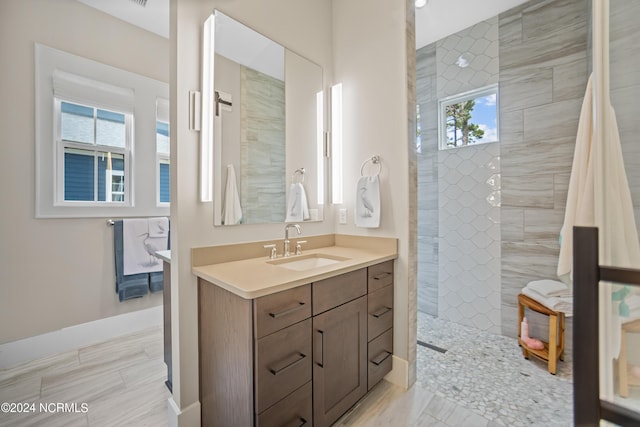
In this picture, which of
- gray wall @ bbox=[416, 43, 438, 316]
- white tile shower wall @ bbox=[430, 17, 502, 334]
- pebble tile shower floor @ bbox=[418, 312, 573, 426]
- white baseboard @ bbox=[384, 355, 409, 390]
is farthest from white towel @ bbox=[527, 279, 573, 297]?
white baseboard @ bbox=[384, 355, 409, 390]

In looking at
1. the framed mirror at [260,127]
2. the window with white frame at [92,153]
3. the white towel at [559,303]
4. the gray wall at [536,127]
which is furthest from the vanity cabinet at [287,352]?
the window with white frame at [92,153]

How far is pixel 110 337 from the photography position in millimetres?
2402

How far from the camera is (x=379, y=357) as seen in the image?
1646 mm

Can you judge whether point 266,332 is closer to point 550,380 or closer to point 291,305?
point 291,305

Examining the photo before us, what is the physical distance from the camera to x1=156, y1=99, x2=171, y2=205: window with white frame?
2.76 metres

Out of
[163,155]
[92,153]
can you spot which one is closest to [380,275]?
[163,155]

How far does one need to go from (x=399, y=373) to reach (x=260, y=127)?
1.92 m

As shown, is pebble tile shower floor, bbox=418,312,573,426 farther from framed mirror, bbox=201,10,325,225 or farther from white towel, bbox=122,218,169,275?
white towel, bbox=122,218,169,275

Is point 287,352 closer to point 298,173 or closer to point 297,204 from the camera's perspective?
point 297,204

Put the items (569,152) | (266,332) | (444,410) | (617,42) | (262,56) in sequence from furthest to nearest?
(569,152) < (262,56) < (444,410) < (266,332) < (617,42)

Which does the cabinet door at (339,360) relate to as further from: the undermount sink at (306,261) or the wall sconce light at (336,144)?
the wall sconce light at (336,144)

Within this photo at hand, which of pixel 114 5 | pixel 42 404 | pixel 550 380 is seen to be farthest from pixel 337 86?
pixel 42 404

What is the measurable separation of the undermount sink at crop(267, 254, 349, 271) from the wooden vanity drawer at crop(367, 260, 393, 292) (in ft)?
0.66

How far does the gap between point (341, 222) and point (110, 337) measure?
7.90ft
